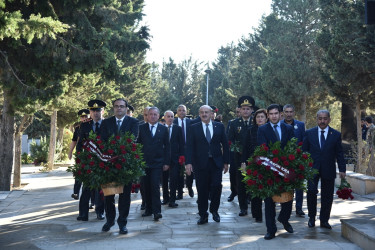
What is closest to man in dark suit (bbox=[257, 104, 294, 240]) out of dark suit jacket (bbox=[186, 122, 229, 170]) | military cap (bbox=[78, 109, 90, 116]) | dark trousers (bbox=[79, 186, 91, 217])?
dark suit jacket (bbox=[186, 122, 229, 170])

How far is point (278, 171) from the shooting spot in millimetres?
8180

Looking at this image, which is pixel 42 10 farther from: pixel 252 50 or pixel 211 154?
pixel 252 50

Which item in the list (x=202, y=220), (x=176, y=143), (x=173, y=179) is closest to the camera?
(x=202, y=220)

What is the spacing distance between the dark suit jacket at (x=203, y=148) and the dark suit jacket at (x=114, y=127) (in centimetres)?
112

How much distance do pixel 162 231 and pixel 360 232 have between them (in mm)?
3024

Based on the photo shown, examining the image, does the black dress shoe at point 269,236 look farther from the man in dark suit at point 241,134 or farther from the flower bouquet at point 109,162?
the man in dark suit at point 241,134

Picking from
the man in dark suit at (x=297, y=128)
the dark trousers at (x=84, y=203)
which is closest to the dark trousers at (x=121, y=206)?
the dark trousers at (x=84, y=203)

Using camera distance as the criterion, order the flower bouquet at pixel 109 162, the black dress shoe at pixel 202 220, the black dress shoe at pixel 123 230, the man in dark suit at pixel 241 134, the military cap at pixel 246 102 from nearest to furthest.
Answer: the flower bouquet at pixel 109 162 → the black dress shoe at pixel 123 230 → the black dress shoe at pixel 202 220 → the man in dark suit at pixel 241 134 → the military cap at pixel 246 102

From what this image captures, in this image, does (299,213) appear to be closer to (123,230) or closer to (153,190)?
(153,190)

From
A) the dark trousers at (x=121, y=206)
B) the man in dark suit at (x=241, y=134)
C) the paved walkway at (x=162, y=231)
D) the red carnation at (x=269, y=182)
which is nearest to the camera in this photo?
the paved walkway at (x=162, y=231)

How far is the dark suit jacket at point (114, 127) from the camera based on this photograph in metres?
9.29

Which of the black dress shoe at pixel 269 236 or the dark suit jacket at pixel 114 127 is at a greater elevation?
the dark suit jacket at pixel 114 127

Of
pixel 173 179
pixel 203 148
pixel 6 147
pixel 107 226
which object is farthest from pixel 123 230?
pixel 6 147

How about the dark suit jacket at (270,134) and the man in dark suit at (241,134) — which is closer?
the dark suit jacket at (270,134)
